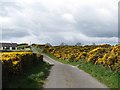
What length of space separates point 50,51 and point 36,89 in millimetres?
72109

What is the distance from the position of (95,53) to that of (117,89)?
73.9 feet

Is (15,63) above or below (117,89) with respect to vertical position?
above

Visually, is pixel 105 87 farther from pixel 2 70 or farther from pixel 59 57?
pixel 59 57

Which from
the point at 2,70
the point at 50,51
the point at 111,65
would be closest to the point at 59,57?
the point at 50,51

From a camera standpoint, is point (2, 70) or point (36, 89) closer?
point (2, 70)

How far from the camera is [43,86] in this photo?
21.2m

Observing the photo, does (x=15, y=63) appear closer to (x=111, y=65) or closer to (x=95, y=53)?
(x=111, y=65)

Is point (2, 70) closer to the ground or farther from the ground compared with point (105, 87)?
farther from the ground

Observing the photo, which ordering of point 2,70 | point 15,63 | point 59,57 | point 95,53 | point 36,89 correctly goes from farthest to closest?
point 59,57
point 95,53
point 15,63
point 36,89
point 2,70

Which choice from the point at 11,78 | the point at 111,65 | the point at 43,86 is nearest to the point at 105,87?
the point at 43,86

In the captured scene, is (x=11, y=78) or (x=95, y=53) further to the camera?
(x=95, y=53)

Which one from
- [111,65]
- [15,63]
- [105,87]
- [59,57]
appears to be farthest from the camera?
[59,57]

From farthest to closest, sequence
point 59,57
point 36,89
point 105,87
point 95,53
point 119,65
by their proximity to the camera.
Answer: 1. point 59,57
2. point 95,53
3. point 119,65
4. point 105,87
5. point 36,89

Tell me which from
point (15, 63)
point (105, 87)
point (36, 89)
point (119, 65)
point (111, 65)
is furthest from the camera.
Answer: point (111, 65)
